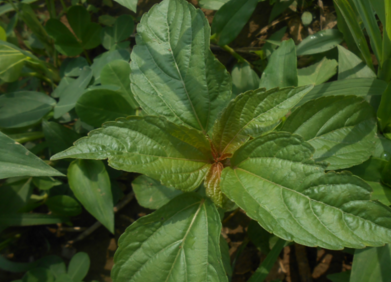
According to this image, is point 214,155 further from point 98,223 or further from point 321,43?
point 98,223

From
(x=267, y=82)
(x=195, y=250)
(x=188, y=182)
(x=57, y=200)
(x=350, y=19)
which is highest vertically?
(x=350, y=19)

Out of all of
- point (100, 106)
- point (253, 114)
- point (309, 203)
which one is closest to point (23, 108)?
point (100, 106)

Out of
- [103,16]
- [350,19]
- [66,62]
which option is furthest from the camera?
[103,16]

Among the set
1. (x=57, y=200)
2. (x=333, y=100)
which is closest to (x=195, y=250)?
(x=333, y=100)

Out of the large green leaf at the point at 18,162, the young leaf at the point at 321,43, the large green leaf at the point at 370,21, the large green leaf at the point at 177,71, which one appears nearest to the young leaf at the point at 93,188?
the large green leaf at the point at 18,162

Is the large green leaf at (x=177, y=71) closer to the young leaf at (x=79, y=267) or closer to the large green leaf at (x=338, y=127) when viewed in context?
the large green leaf at (x=338, y=127)

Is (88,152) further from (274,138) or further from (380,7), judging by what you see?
(380,7)
